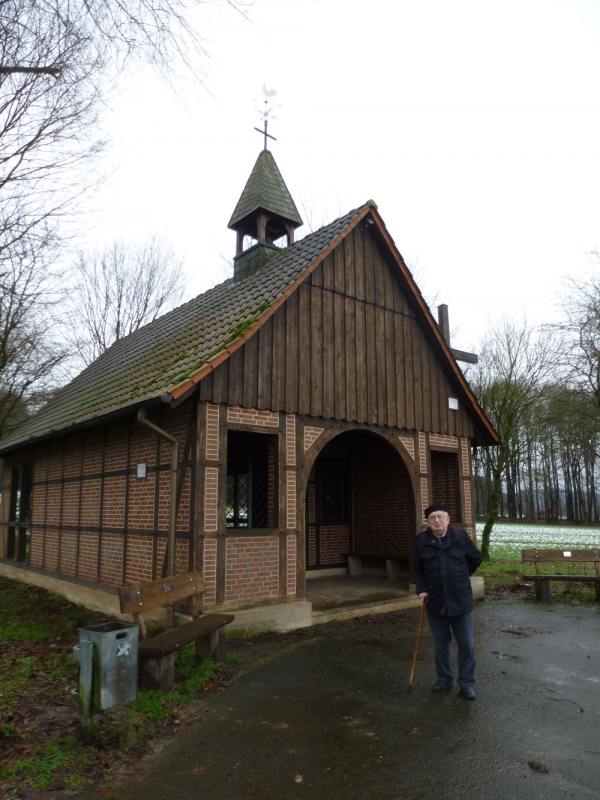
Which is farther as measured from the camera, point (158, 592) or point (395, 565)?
point (395, 565)

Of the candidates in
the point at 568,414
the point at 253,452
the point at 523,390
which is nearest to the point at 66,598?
the point at 253,452

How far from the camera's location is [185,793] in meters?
3.71

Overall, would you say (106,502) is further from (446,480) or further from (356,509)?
(446,480)

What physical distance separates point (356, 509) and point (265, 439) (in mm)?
4265

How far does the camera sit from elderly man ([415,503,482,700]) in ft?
17.3

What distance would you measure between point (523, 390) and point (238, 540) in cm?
1219

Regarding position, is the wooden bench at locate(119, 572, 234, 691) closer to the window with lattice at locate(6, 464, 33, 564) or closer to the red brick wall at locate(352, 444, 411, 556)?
the red brick wall at locate(352, 444, 411, 556)

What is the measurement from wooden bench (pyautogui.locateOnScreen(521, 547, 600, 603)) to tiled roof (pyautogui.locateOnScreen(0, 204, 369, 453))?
638cm

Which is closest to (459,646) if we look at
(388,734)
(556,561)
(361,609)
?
(388,734)

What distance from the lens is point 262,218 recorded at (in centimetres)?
1302

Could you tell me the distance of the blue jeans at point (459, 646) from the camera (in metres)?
5.27

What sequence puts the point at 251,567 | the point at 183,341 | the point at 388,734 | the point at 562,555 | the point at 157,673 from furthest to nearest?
the point at 562,555 < the point at 183,341 < the point at 251,567 < the point at 157,673 < the point at 388,734

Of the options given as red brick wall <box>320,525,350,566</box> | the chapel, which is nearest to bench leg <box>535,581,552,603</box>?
the chapel

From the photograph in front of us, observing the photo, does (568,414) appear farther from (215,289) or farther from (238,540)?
(238,540)
